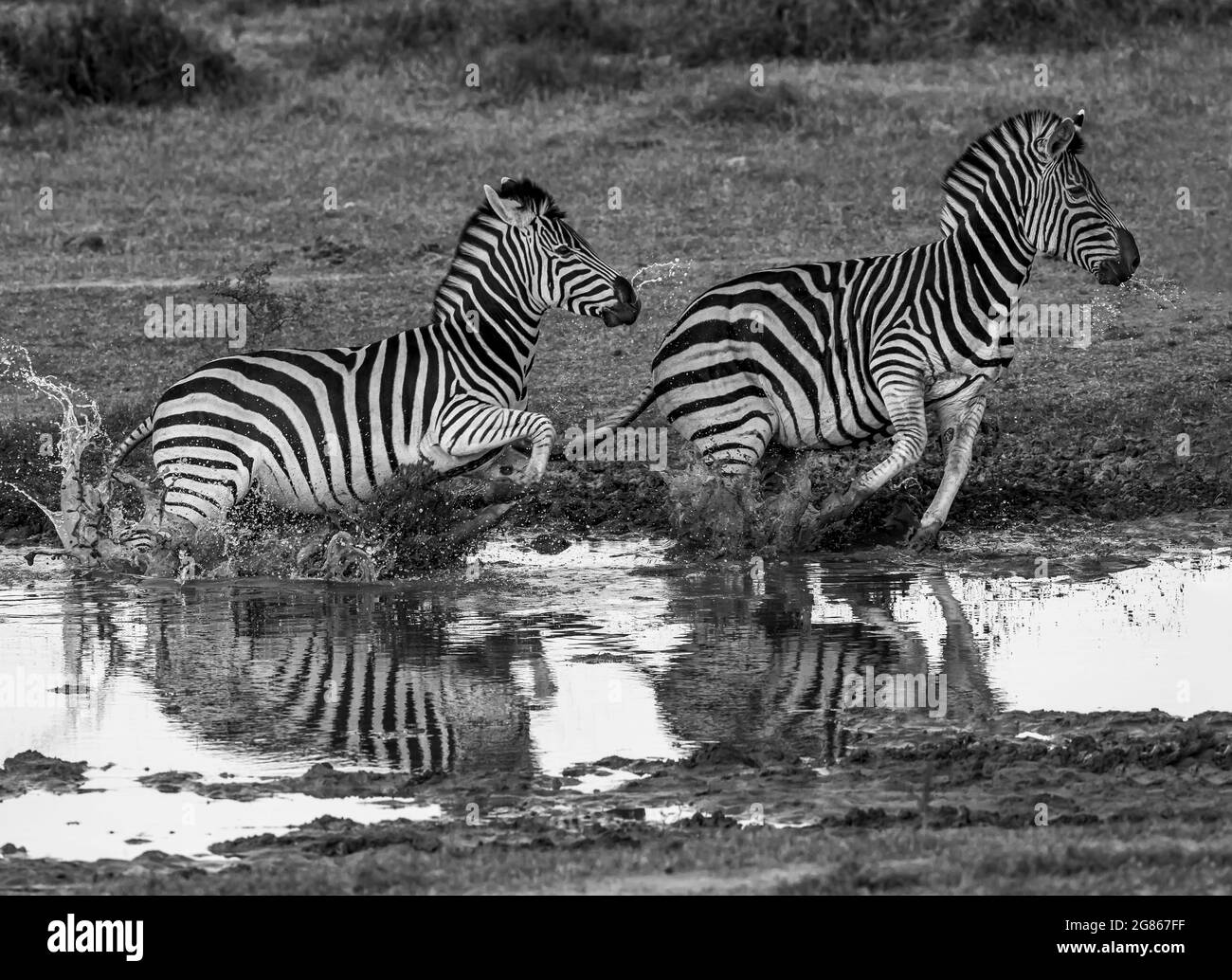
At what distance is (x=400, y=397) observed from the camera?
11.3m

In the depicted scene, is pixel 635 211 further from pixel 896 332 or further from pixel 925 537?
pixel 925 537

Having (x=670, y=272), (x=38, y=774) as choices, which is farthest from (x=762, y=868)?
(x=670, y=272)

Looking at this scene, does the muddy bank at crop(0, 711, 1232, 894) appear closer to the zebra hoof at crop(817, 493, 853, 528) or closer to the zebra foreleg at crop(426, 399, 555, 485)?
the zebra foreleg at crop(426, 399, 555, 485)

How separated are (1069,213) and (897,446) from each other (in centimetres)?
168

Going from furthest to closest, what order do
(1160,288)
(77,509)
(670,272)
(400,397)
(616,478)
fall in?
(670,272)
(1160,288)
(616,478)
(77,509)
(400,397)

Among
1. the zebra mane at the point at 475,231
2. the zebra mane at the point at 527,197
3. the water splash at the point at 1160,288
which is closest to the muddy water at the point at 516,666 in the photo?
the zebra mane at the point at 475,231

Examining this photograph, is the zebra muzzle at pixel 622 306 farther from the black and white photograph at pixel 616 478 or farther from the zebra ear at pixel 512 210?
the zebra ear at pixel 512 210

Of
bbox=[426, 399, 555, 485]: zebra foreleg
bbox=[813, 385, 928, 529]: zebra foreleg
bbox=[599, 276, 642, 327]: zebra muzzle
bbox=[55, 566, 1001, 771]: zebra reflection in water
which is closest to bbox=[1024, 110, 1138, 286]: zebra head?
bbox=[813, 385, 928, 529]: zebra foreleg

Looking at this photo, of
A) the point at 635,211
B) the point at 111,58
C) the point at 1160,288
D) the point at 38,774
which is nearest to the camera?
the point at 38,774

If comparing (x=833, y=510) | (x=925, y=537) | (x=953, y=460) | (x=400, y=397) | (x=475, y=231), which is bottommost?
(x=925, y=537)

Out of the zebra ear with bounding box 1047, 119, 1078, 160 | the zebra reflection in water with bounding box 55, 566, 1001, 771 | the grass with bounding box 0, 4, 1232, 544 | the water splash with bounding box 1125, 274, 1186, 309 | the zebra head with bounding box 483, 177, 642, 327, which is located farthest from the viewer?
the water splash with bounding box 1125, 274, 1186, 309

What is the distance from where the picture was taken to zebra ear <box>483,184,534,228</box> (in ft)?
37.8
